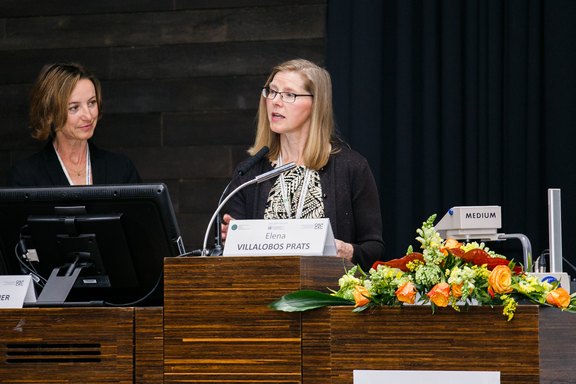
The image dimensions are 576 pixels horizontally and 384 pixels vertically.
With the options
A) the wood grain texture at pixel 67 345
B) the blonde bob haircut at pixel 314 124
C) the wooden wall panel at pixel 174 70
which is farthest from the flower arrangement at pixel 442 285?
the wooden wall panel at pixel 174 70

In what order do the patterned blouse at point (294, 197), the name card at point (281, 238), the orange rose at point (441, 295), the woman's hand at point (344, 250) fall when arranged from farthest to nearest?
the patterned blouse at point (294, 197) → the woman's hand at point (344, 250) → the name card at point (281, 238) → the orange rose at point (441, 295)

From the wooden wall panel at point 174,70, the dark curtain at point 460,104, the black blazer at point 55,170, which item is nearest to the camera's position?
the black blazer at point 55,170

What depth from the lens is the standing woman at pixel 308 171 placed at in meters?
3.03

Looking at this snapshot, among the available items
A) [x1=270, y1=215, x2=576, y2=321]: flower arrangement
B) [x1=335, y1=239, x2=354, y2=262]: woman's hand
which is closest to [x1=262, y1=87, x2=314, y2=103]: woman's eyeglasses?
[x1=335, y1=239, x2=354, y2=262]: woman's hand

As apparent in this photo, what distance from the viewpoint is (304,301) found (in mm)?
1980

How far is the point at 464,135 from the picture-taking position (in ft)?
14.2

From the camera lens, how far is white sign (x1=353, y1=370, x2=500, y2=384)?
1878mm

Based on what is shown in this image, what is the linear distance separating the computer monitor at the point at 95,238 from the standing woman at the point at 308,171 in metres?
0.70

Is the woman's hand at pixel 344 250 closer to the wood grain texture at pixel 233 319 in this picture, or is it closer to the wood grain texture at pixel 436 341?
the wood grain texture at pixel 233 319

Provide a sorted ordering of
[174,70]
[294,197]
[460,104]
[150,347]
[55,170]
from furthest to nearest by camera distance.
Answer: [174,70]
[460,104]
[55,170]
[294,197]
[150,347]

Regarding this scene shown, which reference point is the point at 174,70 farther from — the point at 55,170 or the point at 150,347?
the point at 150,347

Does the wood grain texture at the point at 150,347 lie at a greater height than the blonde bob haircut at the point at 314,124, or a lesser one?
lesser

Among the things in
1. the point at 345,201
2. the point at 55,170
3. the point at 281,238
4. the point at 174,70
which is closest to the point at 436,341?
the point at 281,238

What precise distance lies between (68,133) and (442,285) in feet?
6.27
